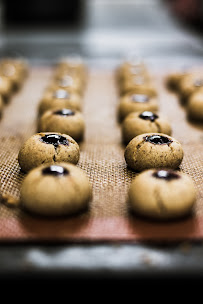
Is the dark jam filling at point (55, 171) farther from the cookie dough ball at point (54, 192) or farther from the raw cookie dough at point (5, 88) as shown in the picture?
the raw cookie dough at point (5, 88)

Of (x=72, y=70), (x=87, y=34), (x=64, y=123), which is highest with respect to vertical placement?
(x=64, y=123)

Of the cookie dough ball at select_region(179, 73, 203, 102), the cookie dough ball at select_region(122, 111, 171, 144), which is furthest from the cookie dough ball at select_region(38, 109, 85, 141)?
the cookie dough ball at select_region(179, 73, 203, 102)

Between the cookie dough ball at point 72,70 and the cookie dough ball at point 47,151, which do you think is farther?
the cookie dough ball at point 72,70

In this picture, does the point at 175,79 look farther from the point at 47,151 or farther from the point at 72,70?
the point at 47,151

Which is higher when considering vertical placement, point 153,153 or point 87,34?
point 153,153

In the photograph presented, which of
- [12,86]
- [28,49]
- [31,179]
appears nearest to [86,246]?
[31,179]

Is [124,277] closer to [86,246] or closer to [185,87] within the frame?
[86,246]

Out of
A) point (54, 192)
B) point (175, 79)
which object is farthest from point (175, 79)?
point (54, 192)

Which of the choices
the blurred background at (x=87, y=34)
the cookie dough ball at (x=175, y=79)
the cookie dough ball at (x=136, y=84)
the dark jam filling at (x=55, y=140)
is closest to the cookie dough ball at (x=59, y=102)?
the cookie dough ball at (x=136, y=84)
